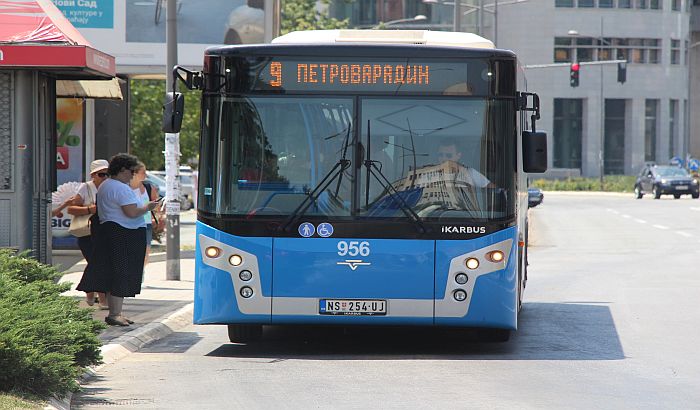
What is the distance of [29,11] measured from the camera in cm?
1444

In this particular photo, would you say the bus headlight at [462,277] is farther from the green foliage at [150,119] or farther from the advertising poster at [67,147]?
the green foliage at [150,119]

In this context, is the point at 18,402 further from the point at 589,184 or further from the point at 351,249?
the point at 589,184

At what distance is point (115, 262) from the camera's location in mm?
13367

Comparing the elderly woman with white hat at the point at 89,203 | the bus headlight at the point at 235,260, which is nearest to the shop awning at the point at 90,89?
the elderly woman with white hat at the point at 89,203

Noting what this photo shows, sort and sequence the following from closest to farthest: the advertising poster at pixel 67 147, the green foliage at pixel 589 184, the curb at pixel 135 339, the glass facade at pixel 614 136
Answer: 1. the curb at pixel 135 339
2. the advertising poster at pixel 67 147
3. the green foliage at pixel 589 184
4. the glass facade at pixel 614 136

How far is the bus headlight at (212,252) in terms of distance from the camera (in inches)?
471

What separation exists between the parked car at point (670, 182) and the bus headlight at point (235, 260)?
5544 centimetres

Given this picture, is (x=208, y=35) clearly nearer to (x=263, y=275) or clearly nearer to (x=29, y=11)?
(x=29, y=11)

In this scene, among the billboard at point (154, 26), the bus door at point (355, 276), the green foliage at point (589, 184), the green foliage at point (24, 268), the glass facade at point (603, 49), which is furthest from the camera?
the glass facade at point (603, 49)

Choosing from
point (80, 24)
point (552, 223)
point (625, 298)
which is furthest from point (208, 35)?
point (552, 223)

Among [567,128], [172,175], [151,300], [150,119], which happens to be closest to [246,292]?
[151,300]

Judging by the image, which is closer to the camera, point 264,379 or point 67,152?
point 264,379

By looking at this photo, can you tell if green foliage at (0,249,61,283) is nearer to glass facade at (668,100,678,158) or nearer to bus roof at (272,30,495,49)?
bus roof at (272,30,495,49)

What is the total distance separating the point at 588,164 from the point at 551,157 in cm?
279
